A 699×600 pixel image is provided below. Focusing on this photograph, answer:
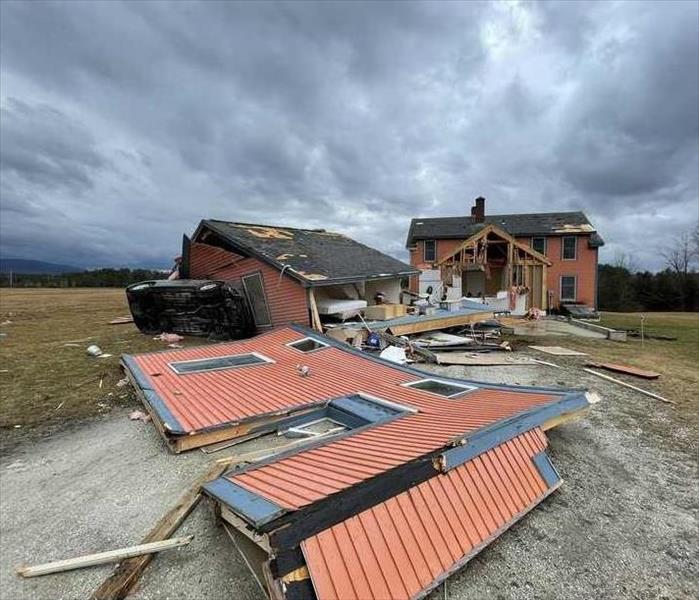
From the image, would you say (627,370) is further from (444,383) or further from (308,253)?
(308,253)

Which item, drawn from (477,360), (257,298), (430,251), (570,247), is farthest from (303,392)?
(570,247)

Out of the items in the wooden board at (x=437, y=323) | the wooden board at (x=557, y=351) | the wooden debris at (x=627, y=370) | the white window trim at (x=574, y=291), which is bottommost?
the wooden debris at (x=627, y=370)

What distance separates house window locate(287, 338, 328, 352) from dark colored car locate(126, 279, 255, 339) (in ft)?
10.7

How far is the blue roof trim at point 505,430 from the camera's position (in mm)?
3354

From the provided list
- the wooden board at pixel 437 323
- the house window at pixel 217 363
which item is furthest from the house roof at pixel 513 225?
the house window at pixel 217 363

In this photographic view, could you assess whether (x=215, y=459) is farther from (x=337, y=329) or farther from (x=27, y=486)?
(x=337, y=329)

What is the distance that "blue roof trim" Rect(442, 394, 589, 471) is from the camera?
3.35 metres

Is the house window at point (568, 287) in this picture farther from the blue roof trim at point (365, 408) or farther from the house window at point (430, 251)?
the blue roof trim at point (365, 408)

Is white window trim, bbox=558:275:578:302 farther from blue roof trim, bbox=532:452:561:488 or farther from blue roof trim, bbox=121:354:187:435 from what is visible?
blue roof trim, bbox=121:354:187:435

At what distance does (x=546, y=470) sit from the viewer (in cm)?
403

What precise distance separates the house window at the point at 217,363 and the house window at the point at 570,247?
23.2 meters

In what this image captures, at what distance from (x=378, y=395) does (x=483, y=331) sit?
9.73m

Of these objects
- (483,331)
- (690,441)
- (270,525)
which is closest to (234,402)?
(270,525)

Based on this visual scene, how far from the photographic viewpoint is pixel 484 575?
287cm
